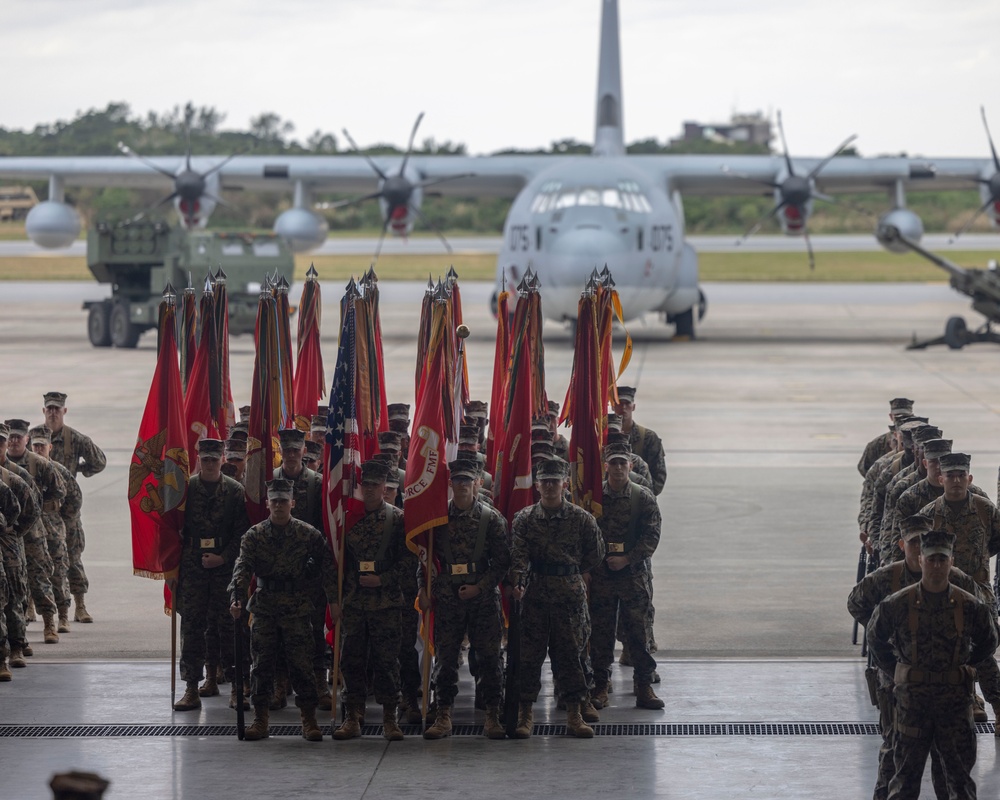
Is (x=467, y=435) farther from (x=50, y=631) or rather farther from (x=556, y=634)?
(x=50, y=631)

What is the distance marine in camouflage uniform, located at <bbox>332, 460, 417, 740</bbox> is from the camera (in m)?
8.43

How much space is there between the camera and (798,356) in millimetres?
31078

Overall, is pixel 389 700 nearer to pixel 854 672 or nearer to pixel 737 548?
pixel 854 672

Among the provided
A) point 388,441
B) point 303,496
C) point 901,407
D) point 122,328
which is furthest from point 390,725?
point 122,328

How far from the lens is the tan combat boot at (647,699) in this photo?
890 cm

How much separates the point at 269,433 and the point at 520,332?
5.96 feet

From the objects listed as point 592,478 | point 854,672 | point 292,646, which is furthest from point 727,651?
point 292,646

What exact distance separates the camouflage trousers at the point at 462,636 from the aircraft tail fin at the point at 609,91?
26963 millimetres

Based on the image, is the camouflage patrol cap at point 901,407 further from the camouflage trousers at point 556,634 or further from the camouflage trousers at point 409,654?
the camouflage trousers at point 409,654

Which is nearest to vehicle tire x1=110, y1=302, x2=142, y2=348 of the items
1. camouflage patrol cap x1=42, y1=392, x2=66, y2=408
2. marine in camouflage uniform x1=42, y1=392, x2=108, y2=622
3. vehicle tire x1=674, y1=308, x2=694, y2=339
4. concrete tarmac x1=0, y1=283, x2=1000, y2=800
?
concrete tarmac x1=0, y1=283, x2=1000, y2=800

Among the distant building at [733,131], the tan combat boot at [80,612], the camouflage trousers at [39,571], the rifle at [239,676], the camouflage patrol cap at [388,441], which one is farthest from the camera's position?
the distant building at [733,131]

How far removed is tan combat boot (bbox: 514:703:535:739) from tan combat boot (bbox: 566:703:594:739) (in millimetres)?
215

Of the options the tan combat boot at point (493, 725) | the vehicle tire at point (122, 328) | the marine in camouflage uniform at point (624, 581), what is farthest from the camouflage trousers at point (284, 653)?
the vehicle tire at point (122, 328)

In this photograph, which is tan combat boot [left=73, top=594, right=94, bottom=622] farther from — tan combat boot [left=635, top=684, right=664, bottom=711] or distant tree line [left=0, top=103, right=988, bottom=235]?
distant tree line [left=0, top=103, right=988, bottom=235]
